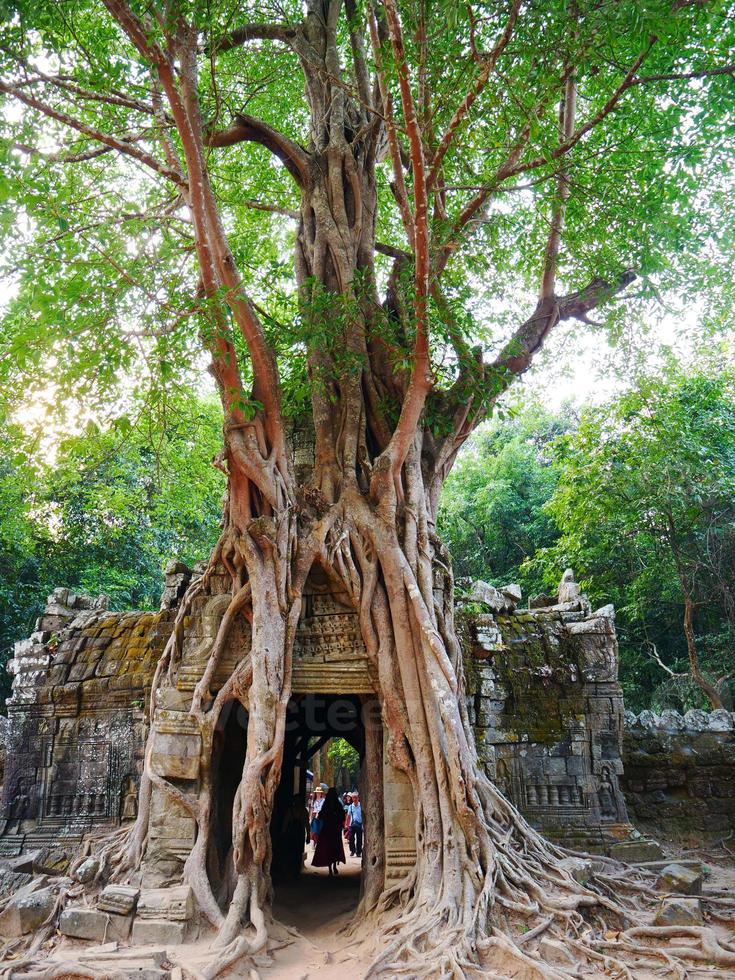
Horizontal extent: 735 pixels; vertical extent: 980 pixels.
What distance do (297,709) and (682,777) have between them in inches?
130

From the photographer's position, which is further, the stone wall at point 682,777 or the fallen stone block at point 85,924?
the stone wall at point 682,777

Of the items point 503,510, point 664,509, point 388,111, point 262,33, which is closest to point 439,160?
point 388,111

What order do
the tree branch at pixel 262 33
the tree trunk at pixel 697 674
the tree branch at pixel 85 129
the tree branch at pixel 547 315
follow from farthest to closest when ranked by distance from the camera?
the tree trunk at pixel 697 674
the tree branch at pixel 262 33
the tree branch at pixel 547 315
the tree branch at pixel 85 129

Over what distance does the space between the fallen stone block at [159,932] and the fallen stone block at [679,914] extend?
2.72 m

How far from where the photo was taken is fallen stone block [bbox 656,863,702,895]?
4.54 metres

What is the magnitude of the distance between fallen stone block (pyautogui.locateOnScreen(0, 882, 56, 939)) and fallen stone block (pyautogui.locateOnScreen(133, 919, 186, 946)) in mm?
664

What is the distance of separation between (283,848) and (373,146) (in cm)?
683

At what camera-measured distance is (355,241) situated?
20.9 feet

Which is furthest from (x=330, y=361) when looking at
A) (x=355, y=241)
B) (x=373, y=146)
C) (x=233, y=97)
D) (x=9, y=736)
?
(x=9, y=736)

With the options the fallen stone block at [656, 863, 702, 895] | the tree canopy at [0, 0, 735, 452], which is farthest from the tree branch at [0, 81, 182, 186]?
the fallen stone block at [656, 863, 702, 895]

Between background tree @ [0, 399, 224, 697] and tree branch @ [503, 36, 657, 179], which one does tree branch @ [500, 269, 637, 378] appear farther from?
background tree @ [0, 399, 224, 697]

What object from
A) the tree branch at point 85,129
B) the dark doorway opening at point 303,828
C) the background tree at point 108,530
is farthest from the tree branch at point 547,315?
the background tree at point 108,530

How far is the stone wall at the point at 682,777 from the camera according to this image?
19.3ft

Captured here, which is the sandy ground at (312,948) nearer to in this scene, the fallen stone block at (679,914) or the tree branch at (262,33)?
the fallen stone block at (679,914)
